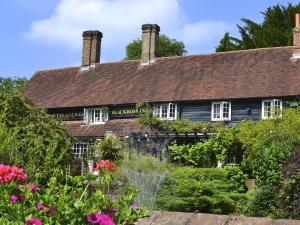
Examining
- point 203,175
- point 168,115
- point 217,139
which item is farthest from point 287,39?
point 203,175

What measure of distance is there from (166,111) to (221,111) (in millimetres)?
3347

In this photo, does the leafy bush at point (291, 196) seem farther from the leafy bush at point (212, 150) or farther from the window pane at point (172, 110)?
the window pane at point (172, 110)

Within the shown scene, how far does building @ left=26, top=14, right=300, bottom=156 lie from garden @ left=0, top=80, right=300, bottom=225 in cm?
190

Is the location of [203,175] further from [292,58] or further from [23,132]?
[292,58]

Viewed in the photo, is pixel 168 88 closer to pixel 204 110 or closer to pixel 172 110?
pixel 172 110

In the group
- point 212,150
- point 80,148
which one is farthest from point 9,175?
point 80,148

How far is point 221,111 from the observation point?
1180 inches

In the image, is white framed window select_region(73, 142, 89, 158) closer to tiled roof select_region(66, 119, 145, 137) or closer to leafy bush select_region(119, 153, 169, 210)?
tiled roof select_region(66, 119, 145, 137)

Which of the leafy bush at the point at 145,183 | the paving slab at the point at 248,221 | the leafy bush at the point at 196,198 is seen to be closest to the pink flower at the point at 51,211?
the paving slab at the point at 248,221

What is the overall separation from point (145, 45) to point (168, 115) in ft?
21.8

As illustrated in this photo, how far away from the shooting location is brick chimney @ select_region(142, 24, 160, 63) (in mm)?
35344

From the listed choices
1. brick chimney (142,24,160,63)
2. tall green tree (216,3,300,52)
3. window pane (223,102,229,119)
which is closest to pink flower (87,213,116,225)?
window pane (223,102,229,119)

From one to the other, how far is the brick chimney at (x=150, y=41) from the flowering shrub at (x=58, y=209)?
104 ft

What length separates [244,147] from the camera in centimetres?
2469
